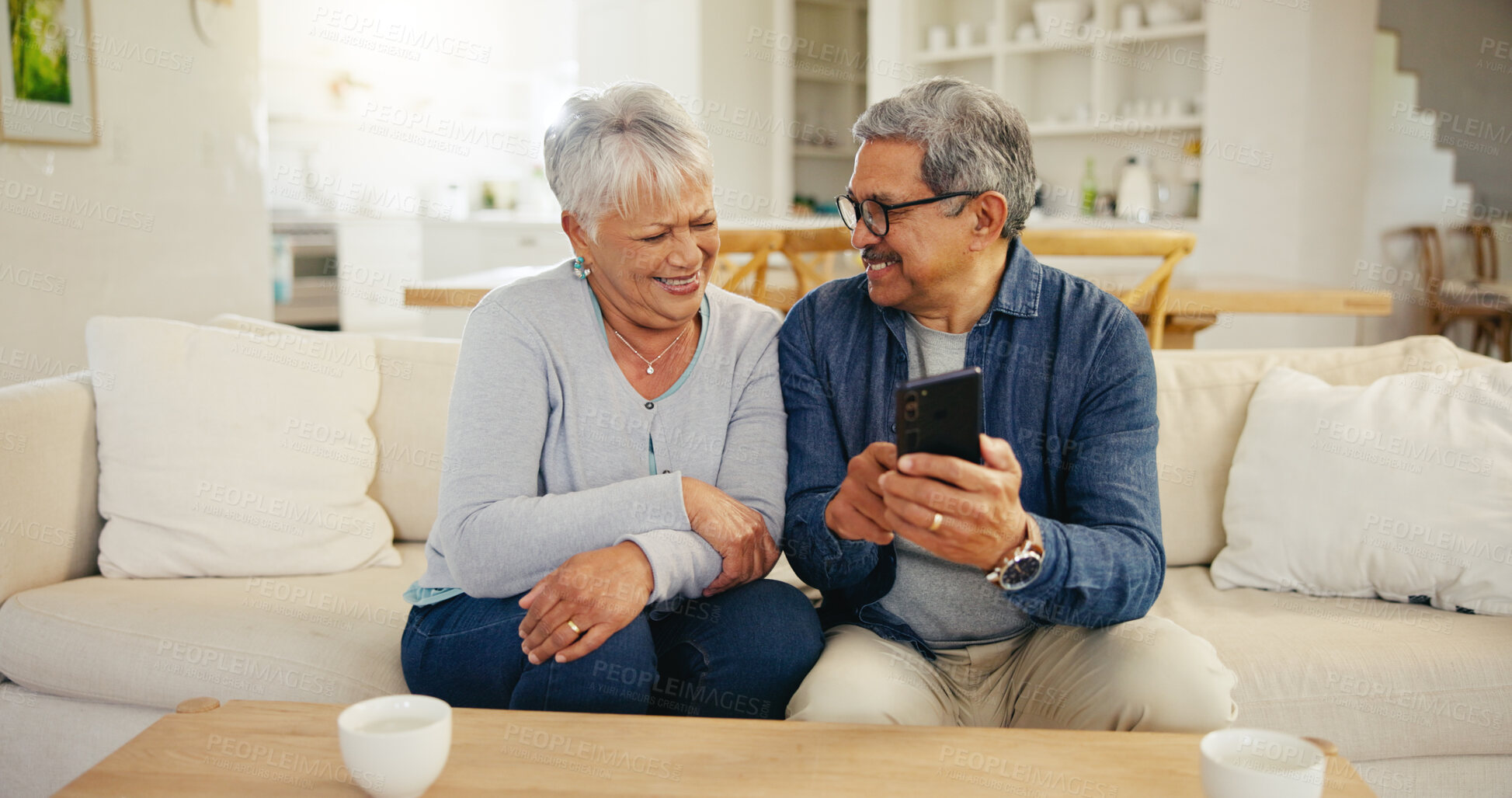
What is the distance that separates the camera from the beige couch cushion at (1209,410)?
75.6 inches

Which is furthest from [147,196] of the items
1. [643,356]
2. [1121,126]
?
[1121,126]

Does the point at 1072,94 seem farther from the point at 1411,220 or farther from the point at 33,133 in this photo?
the point at 33,133

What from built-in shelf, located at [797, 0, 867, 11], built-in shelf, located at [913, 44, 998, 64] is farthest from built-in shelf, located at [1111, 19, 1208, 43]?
built-in shelf, located at [797, 0, 867, 11]

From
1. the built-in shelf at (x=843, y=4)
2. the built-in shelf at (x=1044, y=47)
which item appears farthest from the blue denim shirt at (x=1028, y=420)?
the built-in shelf at (x=843, y=4)

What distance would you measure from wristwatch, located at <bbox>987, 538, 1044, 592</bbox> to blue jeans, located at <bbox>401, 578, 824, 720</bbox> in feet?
0.94

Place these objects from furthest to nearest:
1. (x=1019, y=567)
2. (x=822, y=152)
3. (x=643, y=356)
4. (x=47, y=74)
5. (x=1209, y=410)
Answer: (x=822, y=152) → (x=47, y=74) → (x=1209, y=410) → (x=643, y=356) → (x=1019, y=567)

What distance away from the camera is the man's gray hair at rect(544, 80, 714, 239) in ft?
4.55

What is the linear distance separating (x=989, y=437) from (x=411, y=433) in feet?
3.81

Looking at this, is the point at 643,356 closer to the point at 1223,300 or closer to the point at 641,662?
the point at 641,662

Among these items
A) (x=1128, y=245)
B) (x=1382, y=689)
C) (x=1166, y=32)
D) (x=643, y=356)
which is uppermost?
(x=1166, y=32)

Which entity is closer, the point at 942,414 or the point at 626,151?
the point at 942,414

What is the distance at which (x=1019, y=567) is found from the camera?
47.3 inches

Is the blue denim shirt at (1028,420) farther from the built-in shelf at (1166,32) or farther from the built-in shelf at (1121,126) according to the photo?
the built-in shelf at (1166,32)

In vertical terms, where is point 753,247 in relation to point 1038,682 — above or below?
above
